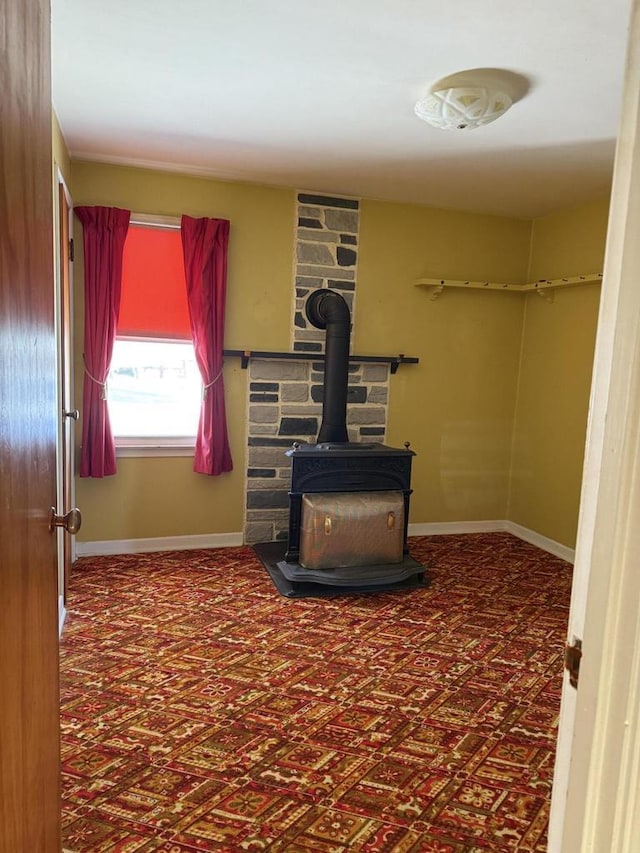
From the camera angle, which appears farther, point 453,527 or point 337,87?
point 453,527

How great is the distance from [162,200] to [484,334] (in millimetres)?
2681

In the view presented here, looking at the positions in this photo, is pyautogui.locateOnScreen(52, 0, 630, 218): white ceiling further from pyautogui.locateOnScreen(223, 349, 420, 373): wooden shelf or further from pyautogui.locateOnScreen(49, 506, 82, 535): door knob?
pyautogui.locateOnScreen(49, 506, 82, 535): door knob

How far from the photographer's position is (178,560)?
13.2 feet

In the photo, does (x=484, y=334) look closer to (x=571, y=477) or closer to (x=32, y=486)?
(x=571, y=477)

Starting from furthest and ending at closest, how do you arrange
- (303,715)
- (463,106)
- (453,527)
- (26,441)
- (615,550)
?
(453,527) → (463,106) → (303,715) → (26,441) → (615,550)

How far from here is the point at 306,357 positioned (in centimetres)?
428

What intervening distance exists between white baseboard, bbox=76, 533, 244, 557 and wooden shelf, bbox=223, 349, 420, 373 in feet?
4.17

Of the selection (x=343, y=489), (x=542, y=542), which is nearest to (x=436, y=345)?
(x=343, y=489)

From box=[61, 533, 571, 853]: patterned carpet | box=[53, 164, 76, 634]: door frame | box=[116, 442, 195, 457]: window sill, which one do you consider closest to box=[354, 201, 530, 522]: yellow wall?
box=[61, 533, 571, 853]: patterned carpet

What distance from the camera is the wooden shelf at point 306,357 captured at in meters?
4.15

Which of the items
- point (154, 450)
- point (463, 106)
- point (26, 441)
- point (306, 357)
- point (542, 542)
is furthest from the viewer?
point (542, 542)

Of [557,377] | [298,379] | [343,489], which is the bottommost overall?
[343,489]

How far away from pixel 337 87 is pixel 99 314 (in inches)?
80.8

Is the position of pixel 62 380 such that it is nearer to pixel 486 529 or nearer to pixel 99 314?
pixel 99 314
